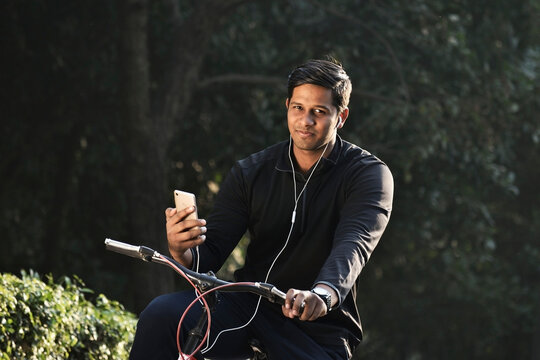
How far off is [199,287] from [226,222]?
2.86 ft

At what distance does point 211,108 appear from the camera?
14273 mm

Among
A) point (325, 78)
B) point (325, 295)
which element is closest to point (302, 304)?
point (325, 295)

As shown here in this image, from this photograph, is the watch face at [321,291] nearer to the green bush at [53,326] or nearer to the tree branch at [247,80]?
the green bush at [53,326]

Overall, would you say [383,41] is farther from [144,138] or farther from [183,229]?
[183,229]

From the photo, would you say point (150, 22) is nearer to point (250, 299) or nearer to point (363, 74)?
point (363, 74)

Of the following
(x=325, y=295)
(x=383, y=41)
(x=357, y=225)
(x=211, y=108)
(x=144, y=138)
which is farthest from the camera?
(x=211, y=108)

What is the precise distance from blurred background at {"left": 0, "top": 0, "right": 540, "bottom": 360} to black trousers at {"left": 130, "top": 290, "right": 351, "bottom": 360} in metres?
7.79

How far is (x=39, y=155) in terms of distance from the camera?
13.5 metres

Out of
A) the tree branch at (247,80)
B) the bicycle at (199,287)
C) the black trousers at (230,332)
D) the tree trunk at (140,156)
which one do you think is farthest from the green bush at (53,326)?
the tree branch at (247,80)

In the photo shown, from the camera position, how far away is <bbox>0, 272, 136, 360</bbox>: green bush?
491cm

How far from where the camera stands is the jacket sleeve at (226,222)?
4.06 meters

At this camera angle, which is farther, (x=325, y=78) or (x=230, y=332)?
(x=325, y=78)

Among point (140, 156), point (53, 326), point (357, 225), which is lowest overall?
point (140, 156)

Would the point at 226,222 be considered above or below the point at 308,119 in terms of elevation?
below
